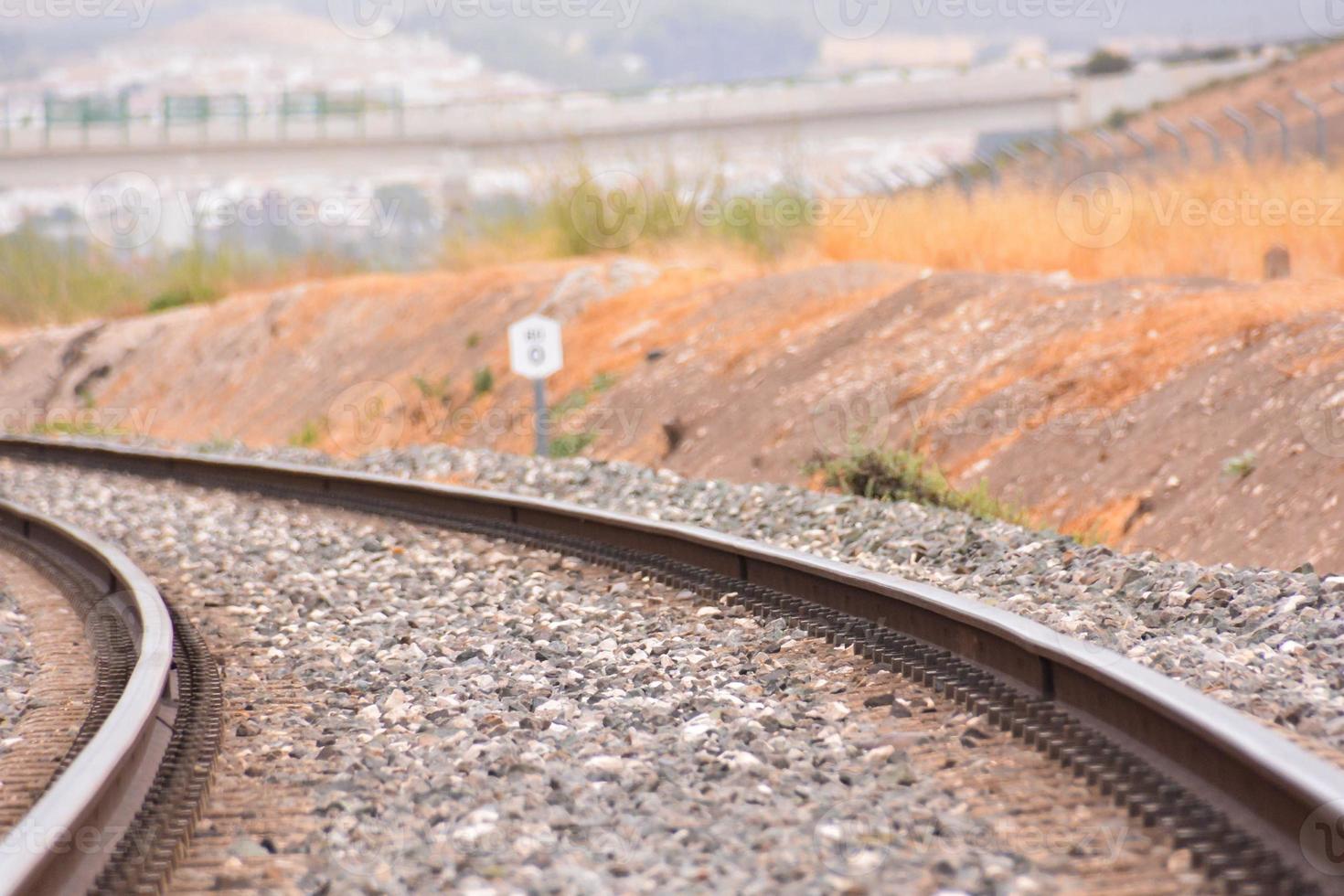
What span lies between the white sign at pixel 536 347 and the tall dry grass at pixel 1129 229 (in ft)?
17.4

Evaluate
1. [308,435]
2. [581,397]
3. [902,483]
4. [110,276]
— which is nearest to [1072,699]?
[902,483]

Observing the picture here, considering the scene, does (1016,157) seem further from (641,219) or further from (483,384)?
(483,384)

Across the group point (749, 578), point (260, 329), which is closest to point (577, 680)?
point (749, 578)

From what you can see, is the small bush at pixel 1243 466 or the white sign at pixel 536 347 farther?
the white sign at pixel 536 347

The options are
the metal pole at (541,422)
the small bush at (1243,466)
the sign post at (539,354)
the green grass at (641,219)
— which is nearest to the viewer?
the small bush at (1243,466)

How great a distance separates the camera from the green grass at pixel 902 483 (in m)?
9.51

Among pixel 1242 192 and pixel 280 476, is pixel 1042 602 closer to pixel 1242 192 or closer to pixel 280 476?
pixel 280 476

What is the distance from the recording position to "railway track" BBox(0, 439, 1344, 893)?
10.9ft

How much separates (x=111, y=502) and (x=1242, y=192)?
38.3 feet

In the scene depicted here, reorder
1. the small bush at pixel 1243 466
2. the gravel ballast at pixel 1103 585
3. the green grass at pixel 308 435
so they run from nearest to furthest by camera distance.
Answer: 1. the gravel ballast at pixel 1103 585
2. the small bush at pixel 1243 466
3. the green grass at pixel 308 435

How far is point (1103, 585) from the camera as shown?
257 inches

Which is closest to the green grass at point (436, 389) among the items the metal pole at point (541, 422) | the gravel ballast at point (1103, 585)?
the metal pole at point (541, 422)

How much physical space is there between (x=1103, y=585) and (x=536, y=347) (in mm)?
7727

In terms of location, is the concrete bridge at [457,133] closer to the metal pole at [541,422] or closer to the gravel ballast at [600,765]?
the metal pole at [541,422]
